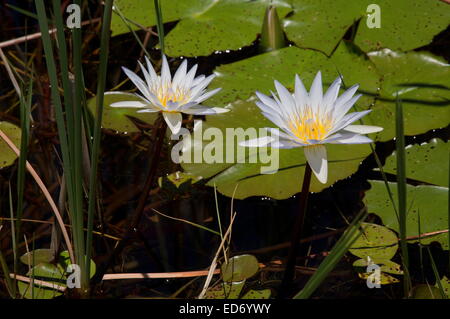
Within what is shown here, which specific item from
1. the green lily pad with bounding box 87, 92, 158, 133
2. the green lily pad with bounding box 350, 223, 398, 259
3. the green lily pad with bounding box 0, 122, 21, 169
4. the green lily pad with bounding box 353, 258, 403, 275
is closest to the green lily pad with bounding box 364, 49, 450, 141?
the green lily pad with bounding box 350, 223, 398, 259

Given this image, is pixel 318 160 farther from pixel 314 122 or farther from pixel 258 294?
pixel 258 294

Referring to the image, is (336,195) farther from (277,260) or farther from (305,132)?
(305,132)

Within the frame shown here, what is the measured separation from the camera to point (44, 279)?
4.79ft

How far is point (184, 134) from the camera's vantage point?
184cm

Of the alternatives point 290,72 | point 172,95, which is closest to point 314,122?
point 172,95

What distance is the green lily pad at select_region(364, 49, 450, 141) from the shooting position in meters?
1.82

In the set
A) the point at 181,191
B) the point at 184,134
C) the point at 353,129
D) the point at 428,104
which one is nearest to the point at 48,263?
the point at 181,191

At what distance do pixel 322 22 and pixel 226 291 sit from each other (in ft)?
3.95

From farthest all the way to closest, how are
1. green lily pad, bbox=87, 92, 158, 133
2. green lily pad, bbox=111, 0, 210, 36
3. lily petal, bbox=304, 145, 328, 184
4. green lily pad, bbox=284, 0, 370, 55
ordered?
green lily pad, bbox=111, 0, 210, 36 < green lily pad, bbox=284, 0, 370, 55 < green lily pad, bbox=87, 92, 158, 133 < lily petal, bbox=304, 145, 328, 184

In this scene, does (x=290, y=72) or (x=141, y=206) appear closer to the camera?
(x=141, y=206)

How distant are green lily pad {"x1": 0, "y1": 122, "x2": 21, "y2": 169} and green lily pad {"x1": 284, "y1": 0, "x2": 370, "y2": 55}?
112 centimetres

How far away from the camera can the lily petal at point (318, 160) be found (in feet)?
3.90

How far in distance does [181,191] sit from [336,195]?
21.2 inches

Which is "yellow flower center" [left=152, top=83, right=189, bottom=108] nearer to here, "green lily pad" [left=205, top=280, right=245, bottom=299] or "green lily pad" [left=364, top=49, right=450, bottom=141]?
"green lily pad" [left=205, top=280, right=245, bottom=299]
